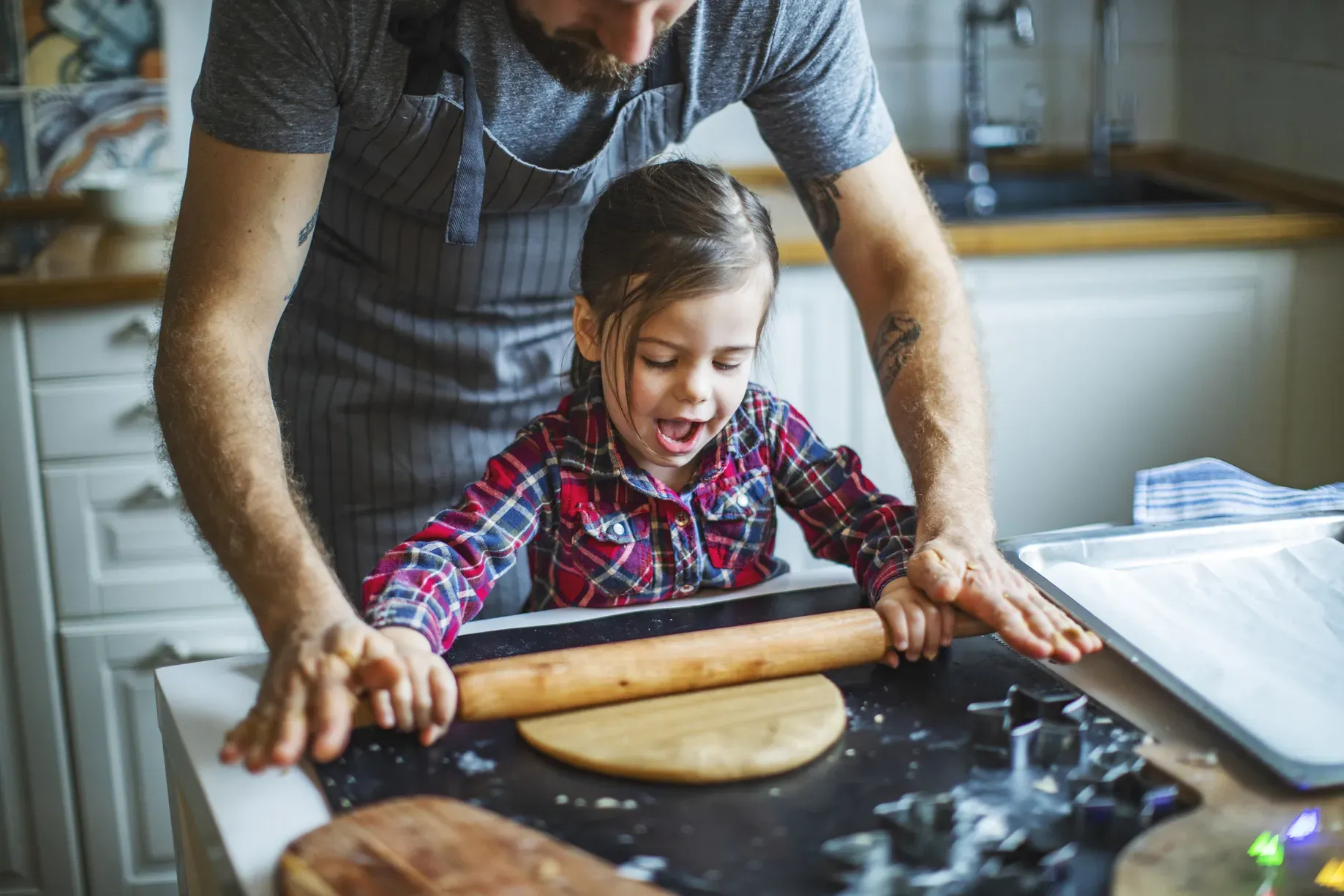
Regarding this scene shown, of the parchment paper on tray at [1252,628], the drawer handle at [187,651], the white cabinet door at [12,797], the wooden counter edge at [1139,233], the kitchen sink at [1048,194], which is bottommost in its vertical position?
the white cabinet door at [12,797]

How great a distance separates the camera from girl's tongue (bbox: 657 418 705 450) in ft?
3.52

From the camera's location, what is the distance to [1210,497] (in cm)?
117

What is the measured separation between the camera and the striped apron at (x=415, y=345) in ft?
4.27

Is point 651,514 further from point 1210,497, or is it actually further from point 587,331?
point 1210,497

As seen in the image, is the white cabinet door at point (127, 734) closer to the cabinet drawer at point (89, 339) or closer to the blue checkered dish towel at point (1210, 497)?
the cabinet drawer at point (89, 339)

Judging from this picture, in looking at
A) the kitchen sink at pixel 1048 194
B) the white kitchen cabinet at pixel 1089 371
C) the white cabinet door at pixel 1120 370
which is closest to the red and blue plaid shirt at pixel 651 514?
the white kitchen cabinet at pixel 1089 371

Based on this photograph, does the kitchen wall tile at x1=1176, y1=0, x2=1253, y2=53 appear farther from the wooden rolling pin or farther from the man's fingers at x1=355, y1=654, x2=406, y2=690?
the man's fingers at x1=355, y1=654, x2=406, y2=690

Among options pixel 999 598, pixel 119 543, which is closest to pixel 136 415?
pixel 119 543

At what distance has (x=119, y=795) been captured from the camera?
6.40 ft

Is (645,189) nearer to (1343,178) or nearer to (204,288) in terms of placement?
(204,288)

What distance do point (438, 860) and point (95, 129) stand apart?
196 cm

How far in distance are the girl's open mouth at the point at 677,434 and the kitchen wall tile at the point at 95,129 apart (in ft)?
5.14

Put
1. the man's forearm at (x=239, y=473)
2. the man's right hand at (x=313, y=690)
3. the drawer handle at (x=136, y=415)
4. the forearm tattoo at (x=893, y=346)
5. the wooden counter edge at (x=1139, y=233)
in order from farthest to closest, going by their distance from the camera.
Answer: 1. the wooden counter edge at (x=1139, y=233)
2. the drawer handle at (x=136, y=415)
3. the forearm tattoo at (x=893, y=346)
4. the man's forearm at (x=239, y=473)
5. the man's right hand at (x=313, y=690)

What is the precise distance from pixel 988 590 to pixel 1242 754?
20 cm
